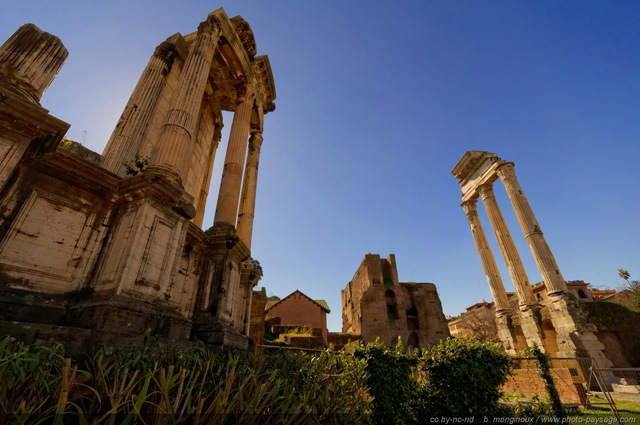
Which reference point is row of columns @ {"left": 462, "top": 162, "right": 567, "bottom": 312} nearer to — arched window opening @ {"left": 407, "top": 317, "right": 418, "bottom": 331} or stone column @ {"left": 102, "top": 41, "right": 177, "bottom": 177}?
arched window opening @ {"left": 407, "top": 317, "right": 418, "bottom": 331}

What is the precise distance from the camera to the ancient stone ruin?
3500 millimetres

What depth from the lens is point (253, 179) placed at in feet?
34.4

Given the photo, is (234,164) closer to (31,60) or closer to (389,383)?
(31,60)

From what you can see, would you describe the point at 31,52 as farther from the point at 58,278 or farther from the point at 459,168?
the point at 459,168

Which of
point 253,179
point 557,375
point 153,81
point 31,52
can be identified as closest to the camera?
point 31,52

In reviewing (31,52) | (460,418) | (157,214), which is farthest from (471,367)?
(31,52)

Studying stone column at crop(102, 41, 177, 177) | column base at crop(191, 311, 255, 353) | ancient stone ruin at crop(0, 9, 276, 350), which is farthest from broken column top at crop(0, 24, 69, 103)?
A: column base at crop(191, 311, 255, 353)

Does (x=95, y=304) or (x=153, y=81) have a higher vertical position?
(x=153, y=81)

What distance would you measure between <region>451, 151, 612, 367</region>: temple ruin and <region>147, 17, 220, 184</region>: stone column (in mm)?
20006

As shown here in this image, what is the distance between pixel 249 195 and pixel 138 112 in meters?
4.13

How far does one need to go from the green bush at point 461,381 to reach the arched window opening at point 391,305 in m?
30.2

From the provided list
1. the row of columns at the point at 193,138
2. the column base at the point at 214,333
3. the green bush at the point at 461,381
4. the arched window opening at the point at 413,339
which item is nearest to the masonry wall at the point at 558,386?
the green bush at the point at 461,381

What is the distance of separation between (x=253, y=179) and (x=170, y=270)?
6.31 meters

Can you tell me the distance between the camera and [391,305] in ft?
121
